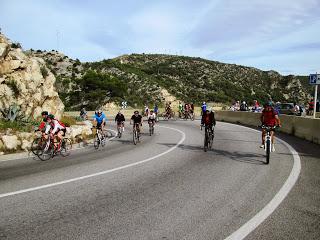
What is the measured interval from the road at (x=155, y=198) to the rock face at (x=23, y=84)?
7584 mm

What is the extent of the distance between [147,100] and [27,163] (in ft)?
225

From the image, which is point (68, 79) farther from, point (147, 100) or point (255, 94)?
point (255, 94)

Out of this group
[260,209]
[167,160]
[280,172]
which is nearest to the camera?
[260,209]

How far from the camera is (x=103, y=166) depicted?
36.1 feet

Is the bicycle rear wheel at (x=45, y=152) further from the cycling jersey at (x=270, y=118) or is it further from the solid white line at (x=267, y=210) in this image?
the solid white line at (x=267, y=210)

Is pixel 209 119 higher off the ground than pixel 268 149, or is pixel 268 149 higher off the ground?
pixel 209 119

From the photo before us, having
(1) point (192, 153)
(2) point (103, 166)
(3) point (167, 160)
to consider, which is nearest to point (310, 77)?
(1) point (192, 153)

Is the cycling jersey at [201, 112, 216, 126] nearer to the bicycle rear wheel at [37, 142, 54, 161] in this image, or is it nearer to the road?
the road

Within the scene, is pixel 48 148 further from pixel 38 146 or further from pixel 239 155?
pixel 239 155

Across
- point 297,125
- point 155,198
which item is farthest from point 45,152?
point 297,125

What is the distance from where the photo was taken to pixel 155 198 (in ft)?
23.3

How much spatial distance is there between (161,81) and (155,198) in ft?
314

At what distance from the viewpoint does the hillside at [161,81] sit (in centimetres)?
7031

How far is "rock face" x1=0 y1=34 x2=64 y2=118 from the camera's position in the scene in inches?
736
